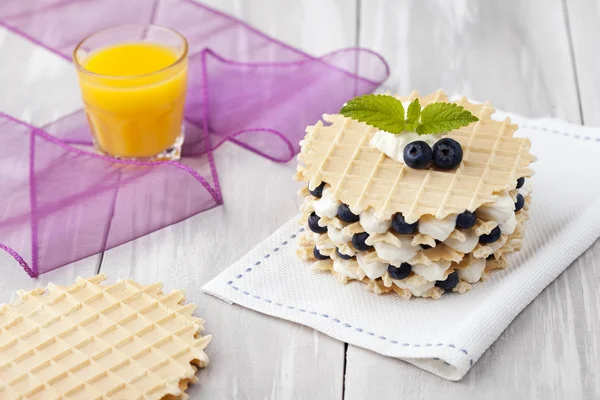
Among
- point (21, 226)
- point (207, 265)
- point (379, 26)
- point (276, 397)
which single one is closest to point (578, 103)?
point (379, 26)

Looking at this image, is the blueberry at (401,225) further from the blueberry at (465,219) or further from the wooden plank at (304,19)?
the wooden plank at (304,19)

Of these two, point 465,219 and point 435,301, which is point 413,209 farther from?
point 435,301

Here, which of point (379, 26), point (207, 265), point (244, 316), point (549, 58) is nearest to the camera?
point (244, 316)

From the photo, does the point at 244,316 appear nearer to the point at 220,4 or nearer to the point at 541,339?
the point at 541,339

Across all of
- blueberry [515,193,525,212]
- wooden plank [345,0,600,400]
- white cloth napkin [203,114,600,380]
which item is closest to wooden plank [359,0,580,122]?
wooden plank [345,0,600,400]

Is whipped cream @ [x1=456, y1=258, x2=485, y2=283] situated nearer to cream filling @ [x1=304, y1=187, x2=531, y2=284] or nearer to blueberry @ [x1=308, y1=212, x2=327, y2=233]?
cream filling @ [x1=304, y1=187, x2=531, y2=284]

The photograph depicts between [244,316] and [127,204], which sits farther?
[127,204]

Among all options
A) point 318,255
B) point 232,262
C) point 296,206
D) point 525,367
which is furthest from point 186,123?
point 525,367
